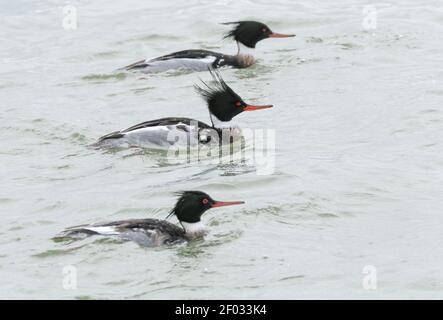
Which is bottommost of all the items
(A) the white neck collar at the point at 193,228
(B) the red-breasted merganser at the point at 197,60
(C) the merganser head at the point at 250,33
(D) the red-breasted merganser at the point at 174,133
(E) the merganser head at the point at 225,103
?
(A) the white neck collar at the point at 193,228

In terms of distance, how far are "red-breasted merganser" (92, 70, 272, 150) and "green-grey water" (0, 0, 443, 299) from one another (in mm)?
236

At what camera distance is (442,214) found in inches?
484

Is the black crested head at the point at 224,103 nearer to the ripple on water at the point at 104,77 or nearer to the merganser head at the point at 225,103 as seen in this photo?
the merganser head at the point at 225,103

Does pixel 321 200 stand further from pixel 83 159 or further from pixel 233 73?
pixel 233 73

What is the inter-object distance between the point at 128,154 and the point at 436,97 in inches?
197

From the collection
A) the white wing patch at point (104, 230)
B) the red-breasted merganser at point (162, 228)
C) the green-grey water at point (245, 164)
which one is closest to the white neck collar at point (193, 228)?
the red-breasted merganser at point (162, 228)

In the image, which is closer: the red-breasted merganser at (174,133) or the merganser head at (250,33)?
the red-breasted merganser at (174,133)

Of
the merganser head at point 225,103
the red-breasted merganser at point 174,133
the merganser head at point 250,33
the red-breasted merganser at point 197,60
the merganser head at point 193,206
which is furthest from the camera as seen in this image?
the merganser head at point 250,33

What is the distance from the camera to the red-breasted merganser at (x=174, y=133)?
14977mm

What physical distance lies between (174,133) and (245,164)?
1.08 m

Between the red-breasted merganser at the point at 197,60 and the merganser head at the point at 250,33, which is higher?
the merganser head at the point at 250,33

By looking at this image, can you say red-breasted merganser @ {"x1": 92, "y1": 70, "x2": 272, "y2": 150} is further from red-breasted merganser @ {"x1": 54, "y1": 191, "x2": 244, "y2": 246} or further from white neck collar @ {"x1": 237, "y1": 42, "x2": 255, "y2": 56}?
white neck collar @ {"x1": 237, "y1": 42, "x2": 255, "y2": 56}
